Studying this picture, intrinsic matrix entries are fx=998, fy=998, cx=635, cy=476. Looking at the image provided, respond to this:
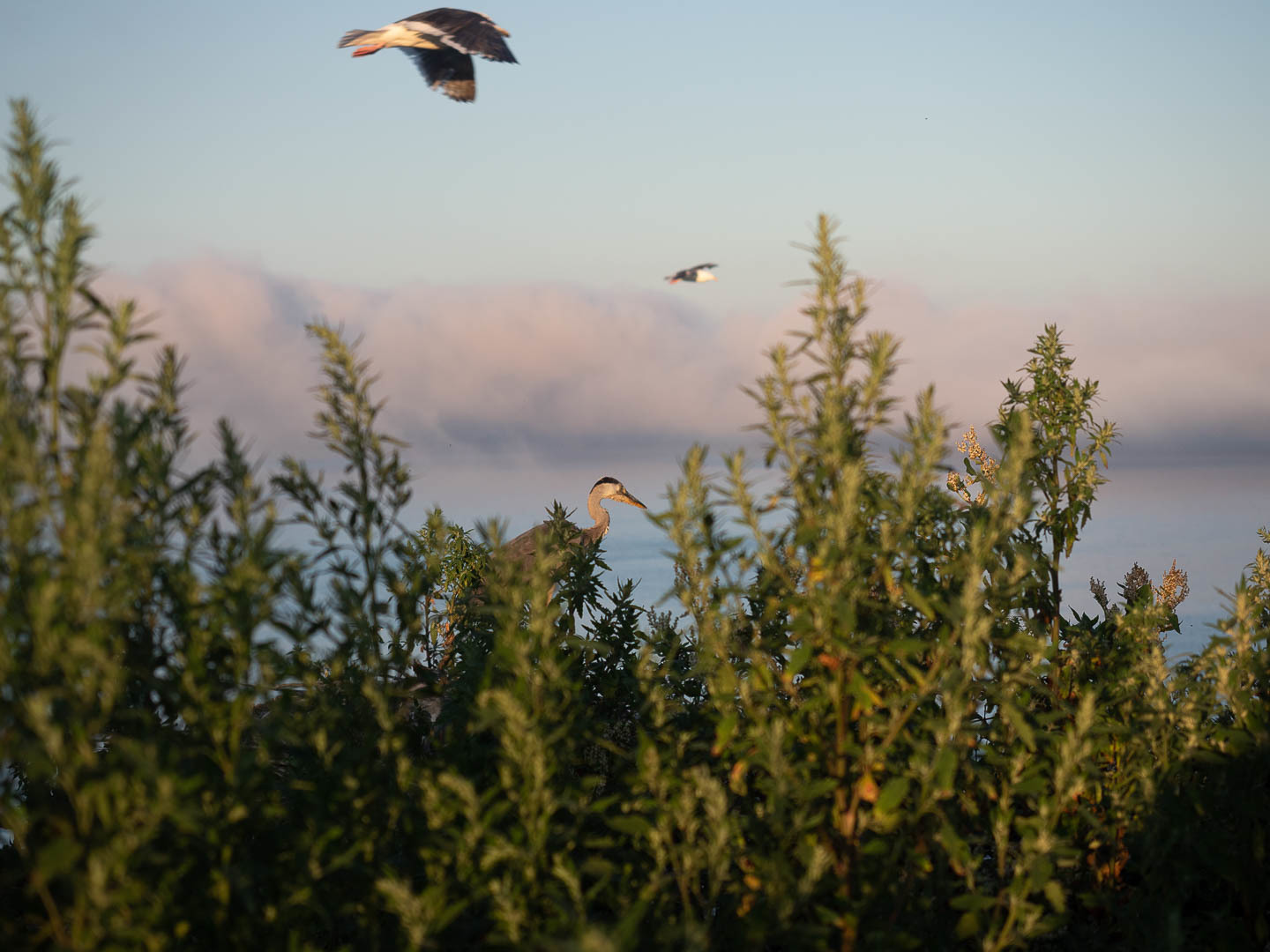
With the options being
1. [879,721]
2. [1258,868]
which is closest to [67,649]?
[879,721]

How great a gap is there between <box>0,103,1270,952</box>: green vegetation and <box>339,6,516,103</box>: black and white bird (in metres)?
4.04

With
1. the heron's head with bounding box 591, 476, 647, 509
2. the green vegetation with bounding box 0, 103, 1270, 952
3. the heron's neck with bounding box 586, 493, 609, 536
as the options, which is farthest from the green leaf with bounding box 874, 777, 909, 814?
the heron's head with bounding box 591, 476, 647, 509

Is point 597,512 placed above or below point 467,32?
below

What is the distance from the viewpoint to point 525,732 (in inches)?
121

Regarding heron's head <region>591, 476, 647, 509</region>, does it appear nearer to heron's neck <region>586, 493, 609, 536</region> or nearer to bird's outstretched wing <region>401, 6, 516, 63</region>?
heron's neck <region>586, 493, 609, 536</region>

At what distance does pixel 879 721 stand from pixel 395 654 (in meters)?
1.83

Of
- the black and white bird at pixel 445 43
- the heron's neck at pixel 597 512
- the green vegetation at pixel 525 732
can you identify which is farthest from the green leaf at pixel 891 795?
the heron's neck at pixel 597 512

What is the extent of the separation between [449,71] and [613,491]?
9.81 metres

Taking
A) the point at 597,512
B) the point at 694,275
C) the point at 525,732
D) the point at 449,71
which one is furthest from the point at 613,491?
the point at 525,732

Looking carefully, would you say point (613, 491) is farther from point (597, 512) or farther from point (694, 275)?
point (694, 275)

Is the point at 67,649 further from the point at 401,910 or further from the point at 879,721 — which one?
the point at 879,721

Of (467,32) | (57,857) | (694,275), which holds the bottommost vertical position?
(57,857)

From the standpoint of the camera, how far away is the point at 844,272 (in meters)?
3.67

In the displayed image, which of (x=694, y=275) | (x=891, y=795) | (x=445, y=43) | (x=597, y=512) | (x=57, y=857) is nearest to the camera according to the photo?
(x=57, y=857)
